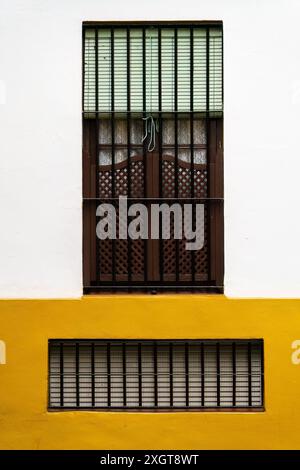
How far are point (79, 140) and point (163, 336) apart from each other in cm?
181

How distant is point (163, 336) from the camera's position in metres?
4.85

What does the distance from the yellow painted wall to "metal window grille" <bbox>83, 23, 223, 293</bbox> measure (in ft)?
0.80

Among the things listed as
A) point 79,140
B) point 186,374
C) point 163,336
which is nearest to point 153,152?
point 79,140

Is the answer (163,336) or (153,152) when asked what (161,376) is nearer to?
(163,336)

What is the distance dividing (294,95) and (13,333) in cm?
312

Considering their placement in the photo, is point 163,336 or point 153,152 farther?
point 153,152

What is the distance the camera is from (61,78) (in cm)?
492

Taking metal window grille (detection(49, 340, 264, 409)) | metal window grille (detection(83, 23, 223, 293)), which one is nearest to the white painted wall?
metal window grille (detection(83, 23, 223, 293))

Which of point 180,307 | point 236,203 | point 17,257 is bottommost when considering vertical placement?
point 180,307

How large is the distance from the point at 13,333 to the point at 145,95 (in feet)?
7.65

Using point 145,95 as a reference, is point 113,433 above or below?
below
